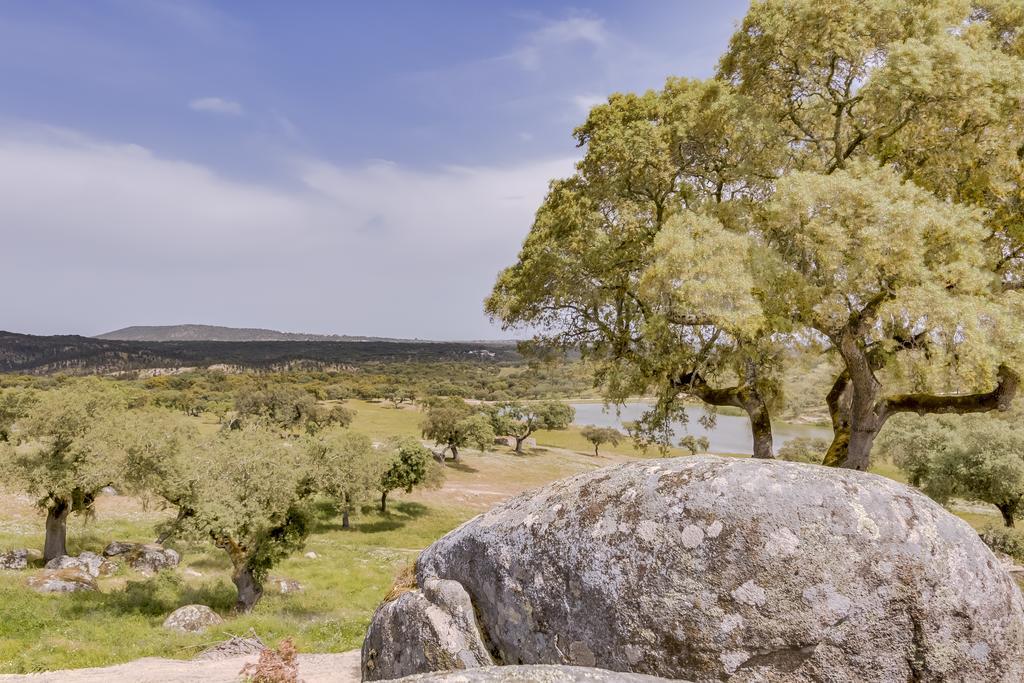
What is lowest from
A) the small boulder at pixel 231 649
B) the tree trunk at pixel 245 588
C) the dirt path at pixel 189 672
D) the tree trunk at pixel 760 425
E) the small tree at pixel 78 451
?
the tree trunk at pixel 245 588

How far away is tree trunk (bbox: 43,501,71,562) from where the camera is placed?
30.1 m

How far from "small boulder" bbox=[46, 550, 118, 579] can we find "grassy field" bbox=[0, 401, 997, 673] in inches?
33.2

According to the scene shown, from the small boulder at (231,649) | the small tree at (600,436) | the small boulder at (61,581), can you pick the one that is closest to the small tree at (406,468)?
the small boulder at (61,581)

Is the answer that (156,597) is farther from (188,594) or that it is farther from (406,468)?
(406,468)

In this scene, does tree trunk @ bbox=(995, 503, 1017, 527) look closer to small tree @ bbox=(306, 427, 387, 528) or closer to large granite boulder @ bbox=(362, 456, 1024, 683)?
small tree @ bbox=(306, 427, 387, 528)

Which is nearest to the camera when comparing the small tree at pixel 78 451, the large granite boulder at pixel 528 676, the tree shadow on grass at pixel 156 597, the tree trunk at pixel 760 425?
the large granite boulder at pixel 528 676

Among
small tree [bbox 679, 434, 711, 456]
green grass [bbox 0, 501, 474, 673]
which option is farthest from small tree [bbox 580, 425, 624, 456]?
small tree [bbox 679, 434, 711, 456]

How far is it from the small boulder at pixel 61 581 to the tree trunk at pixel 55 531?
187 inches

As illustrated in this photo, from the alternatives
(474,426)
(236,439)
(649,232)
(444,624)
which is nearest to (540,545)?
(444,624)

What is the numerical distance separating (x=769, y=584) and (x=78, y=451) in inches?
1391

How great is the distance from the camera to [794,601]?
4.71m

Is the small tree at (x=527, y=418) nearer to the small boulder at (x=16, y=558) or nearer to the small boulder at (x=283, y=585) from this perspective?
the small boulder at (x=283, y=585)

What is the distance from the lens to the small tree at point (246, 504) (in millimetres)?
23406

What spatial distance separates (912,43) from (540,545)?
15458 millimetres
